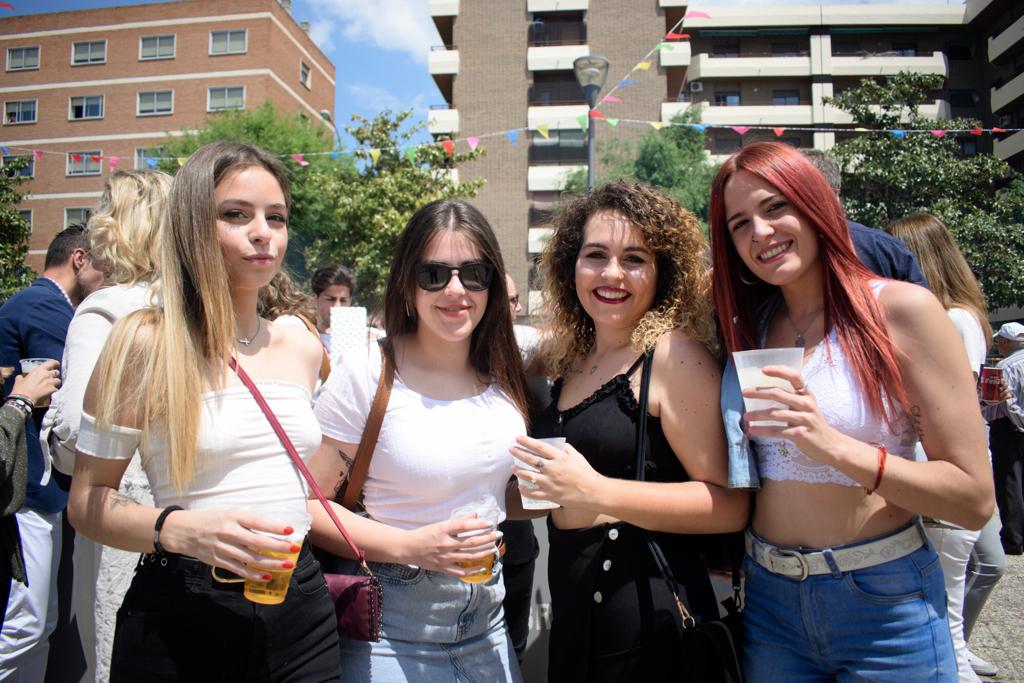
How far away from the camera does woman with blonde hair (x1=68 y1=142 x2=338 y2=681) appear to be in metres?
1.62

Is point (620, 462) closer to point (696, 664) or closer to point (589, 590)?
point (589, 590)

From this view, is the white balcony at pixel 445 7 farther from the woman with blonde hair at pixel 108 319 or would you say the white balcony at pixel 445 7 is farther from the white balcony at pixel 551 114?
the woman with blonde hair at pixel 108 319

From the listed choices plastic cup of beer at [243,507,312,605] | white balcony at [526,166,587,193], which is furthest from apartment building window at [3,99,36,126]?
plastic cup of beer at [243,507,312,605]

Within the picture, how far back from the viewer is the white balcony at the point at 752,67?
36344 millimetres

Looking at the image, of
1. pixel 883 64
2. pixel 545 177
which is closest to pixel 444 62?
pixel 545 177

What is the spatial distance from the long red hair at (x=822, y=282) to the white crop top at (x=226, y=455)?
1417mm

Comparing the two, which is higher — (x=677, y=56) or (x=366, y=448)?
(x=677, y=56)

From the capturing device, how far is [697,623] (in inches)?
73.8

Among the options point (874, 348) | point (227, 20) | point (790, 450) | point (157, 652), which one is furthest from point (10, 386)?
point (227, 20)

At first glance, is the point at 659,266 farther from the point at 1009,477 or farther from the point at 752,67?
the point at 752,67

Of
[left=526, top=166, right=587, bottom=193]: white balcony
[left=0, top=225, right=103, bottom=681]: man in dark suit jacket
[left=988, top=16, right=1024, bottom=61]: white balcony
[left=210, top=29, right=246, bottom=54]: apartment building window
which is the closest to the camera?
[left=0, top=225, right=103, bottom=681]: man in dark suit jacket

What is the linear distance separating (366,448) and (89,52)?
46532 millimetres

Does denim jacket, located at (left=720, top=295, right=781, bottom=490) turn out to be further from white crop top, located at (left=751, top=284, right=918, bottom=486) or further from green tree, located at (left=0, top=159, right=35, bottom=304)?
green tree, located at (left=0, top=159, right=35, bottom=304)

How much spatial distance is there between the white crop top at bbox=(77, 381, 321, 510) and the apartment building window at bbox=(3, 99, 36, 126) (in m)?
47.3
